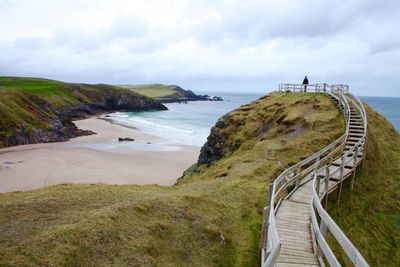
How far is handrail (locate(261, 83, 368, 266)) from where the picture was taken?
322 inches

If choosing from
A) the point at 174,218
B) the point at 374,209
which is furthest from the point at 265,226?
the point at 374,209

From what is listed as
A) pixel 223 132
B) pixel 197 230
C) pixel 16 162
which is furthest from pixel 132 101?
pixel 197 230

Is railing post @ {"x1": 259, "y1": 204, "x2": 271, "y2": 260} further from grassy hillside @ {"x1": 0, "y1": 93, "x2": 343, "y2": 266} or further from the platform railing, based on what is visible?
the platform railing

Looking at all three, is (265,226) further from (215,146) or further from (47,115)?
(47,115)

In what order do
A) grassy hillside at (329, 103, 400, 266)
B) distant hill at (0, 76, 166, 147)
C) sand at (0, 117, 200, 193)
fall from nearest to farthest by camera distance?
grassy hillside at (329, 103, 400, 266) → sand at (0, 117, 200, 193) → distant hill at (0, 76, 166, 147)

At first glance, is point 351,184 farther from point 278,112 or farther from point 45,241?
point 45,241

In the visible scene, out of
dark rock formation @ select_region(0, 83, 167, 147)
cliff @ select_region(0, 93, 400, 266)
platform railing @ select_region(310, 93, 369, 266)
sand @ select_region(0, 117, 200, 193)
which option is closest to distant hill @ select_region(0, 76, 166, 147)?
dark rock formation @ select_region(0, 83, 167, 147)

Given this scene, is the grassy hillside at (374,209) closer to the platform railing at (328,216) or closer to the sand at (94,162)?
the platform railing at (328,216)

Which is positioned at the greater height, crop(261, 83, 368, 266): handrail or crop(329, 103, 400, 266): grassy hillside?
crop(261, 83, 368, 266): handrail

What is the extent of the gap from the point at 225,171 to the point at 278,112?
11.5m

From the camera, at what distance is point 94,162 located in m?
38.9

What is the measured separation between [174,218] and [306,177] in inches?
322

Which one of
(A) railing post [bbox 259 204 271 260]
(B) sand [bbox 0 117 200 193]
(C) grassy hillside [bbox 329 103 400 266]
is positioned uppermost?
(A) railing post [bbox 259 204 271 260]

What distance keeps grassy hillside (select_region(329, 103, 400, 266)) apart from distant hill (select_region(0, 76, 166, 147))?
44970mm
